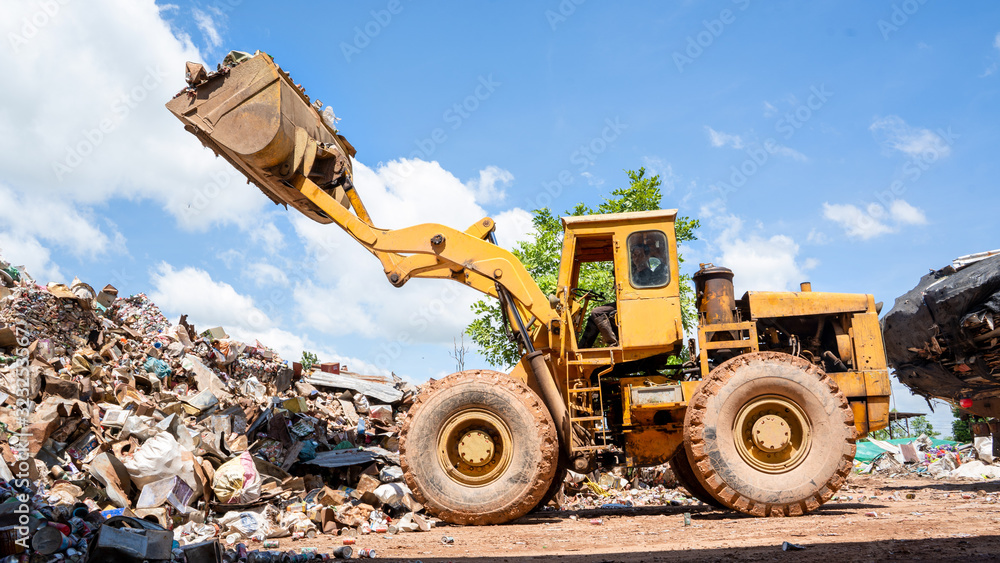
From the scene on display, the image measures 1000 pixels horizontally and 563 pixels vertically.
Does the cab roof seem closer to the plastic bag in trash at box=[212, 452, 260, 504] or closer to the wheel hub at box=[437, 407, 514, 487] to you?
the wheel hub at box=[437, 407, 514, 487]

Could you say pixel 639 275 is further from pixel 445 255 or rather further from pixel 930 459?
pixel 930 459

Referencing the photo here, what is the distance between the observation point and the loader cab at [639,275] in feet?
20.9

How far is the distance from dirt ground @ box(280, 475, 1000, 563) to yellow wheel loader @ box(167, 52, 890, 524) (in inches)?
16.2

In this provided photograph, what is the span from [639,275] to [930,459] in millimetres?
12169

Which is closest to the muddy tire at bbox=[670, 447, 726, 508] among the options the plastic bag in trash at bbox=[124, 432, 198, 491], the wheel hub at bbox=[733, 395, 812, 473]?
the wheel hub at bbox=[733, 395, 812, 473]

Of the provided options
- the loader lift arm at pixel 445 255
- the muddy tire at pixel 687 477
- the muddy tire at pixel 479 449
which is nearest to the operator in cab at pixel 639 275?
the loader lift arm at pixel 445 255

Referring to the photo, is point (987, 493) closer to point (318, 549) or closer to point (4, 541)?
point (318, 549)

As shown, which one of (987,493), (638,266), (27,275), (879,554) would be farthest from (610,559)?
(27,275)

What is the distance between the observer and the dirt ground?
156 inches

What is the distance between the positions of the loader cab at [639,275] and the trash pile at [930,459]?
976 centimetres

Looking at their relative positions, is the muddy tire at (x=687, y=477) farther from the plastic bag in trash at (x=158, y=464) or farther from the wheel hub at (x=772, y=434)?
the plastic bag in trash at (x=158, y=464)

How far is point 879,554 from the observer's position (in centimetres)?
379

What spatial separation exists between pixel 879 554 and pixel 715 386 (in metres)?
2.38

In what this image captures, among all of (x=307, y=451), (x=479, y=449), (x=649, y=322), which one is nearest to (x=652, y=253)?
(x=649, y=322)
